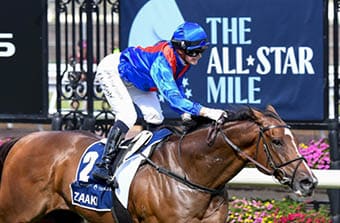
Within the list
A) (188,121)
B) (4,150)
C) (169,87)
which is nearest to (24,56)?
(4,150)

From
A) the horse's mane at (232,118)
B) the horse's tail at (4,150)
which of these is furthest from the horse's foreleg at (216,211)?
the horse's tail at (4,150)

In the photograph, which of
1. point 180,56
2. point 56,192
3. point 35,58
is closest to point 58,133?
point 56,192

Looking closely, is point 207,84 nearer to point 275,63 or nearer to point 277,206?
point 275,63

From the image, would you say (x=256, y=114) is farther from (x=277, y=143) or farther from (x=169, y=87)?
(x=169, y=87)

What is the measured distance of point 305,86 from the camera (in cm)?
907

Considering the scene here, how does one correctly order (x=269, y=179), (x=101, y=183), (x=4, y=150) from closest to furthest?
(x=101, y=183) < (x=4, y=150) < (x=269, y=179)

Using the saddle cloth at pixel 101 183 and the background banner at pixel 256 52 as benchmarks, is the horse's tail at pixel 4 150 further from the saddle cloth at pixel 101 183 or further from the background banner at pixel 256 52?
the background banner at pixel 256 52

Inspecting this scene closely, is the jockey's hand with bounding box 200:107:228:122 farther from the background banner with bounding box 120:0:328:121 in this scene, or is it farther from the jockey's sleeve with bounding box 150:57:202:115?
the background banner with bounding box 120:0:328:121

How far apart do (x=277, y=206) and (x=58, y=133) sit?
218 cm

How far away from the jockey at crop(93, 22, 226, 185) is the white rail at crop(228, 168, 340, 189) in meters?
1.41

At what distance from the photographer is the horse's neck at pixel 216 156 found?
651 centimetres

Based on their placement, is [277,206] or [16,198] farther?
[277,206]

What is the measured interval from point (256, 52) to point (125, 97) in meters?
2.23

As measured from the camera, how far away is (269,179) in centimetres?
832
